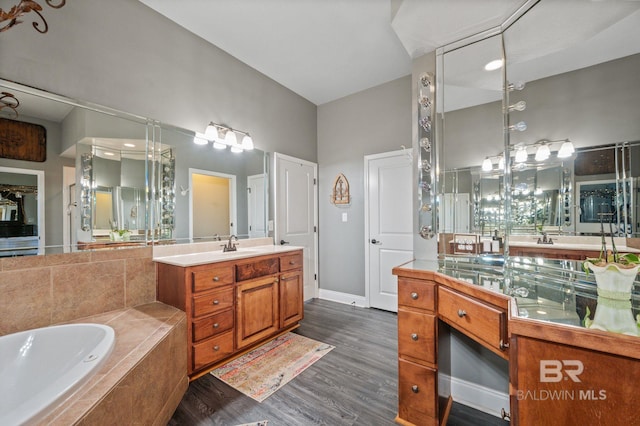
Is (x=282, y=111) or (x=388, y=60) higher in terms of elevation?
(x=388, y=60)

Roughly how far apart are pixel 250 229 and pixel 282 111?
1.69m

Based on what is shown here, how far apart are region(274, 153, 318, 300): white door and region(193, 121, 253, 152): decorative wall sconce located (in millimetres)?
491

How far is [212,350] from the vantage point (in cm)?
199

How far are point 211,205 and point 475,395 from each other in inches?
106

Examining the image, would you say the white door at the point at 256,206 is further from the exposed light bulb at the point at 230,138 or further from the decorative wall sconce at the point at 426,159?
the decorative wall sconce at the point at 426,159

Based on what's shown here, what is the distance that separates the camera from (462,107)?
1.81 m

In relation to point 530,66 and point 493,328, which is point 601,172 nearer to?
point 530,66

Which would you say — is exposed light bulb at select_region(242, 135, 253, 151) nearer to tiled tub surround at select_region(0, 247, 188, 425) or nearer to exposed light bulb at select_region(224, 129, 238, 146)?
exposed light bulb at select_region(224, 129, 238, 146)

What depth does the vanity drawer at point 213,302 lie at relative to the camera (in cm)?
190

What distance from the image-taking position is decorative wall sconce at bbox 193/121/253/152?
8.40ft

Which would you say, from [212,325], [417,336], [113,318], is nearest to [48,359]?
[113,318]

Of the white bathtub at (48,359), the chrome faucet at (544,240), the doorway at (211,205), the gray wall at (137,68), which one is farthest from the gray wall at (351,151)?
the white bathtub at (48,359)

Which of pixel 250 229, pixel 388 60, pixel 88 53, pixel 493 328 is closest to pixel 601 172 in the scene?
pixel 493 328

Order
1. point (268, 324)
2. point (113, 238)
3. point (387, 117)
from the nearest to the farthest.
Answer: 1. point (113, 238)
2. point (268, 324)
3. point (387, 117)
